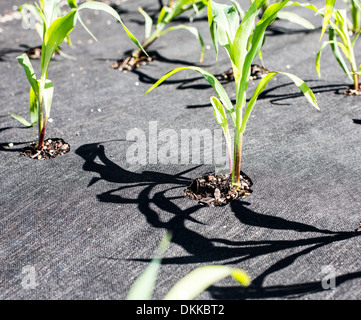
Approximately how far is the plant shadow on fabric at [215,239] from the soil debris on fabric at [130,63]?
3.44 ft

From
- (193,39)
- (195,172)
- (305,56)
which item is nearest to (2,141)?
(195,172)

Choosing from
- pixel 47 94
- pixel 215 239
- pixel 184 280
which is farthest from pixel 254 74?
pixel 184 280

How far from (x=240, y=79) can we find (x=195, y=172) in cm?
41

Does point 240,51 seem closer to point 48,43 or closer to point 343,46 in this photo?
point 48,43

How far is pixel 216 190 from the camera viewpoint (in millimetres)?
1375

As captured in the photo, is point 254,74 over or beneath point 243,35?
beneath

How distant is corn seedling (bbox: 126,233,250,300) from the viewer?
2.82 ft

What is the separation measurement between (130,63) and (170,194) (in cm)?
128

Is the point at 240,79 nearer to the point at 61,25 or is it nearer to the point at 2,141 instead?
the point at 61,25

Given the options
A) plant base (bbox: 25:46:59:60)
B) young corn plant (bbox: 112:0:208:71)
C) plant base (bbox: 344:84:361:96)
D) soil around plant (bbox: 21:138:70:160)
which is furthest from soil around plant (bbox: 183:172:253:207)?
plant base (bbox: 25:46:59:60)

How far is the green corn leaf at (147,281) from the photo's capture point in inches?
40.8

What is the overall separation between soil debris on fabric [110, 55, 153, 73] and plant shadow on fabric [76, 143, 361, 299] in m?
1.05

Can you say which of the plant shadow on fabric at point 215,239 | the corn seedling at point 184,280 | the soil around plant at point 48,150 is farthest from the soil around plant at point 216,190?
the soil around plant at point 48,150
